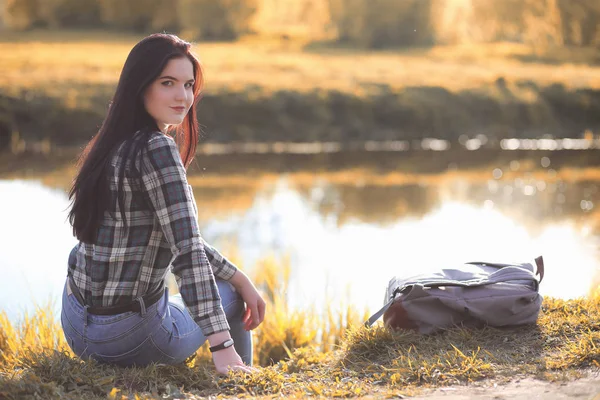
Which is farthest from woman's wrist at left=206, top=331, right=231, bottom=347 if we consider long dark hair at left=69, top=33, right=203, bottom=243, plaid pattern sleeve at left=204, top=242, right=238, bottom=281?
long dark hair at left=69, top=33, right=203, bottom=243

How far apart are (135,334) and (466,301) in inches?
50.0

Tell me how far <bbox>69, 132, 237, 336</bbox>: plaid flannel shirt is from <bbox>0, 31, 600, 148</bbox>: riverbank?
454 inches

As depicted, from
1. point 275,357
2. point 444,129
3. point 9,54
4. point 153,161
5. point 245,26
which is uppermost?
point 245,26

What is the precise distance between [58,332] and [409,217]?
517 centimetres

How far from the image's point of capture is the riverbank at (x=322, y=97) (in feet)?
46.3

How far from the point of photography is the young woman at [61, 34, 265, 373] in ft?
7.98

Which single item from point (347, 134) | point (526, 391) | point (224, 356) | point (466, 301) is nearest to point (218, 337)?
point (224, 356)

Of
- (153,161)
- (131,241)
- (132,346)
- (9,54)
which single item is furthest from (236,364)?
(9,54)

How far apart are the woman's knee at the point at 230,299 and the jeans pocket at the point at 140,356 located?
25cm

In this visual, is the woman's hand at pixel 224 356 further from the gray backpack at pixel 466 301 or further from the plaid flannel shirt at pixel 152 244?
the gray backpack at pixel 466 301

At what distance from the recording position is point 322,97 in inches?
625

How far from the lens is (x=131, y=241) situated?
8.12 feet

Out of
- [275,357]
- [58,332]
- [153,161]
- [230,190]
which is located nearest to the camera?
[153,161]

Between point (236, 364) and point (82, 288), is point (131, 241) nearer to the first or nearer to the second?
point (82, 288)
